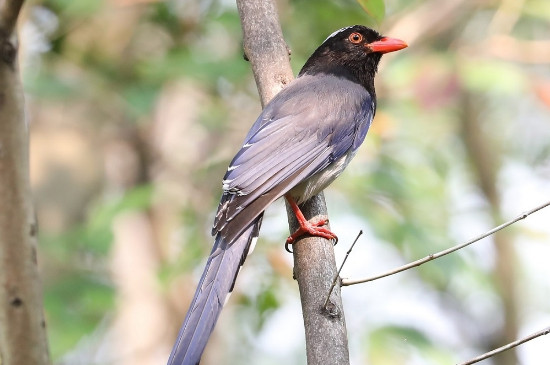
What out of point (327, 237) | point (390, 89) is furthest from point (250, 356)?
point (327, 237)

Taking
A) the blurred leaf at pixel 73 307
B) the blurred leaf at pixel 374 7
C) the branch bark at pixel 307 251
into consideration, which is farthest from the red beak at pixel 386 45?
the blurred leaf at pixel 73 307

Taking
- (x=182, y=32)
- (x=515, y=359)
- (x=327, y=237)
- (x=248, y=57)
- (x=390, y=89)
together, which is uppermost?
(x=182, y=32)

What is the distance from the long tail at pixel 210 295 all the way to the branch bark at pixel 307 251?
244mm

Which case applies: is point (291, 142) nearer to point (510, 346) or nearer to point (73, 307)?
point (73, 307)

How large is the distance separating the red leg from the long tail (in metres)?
0.17

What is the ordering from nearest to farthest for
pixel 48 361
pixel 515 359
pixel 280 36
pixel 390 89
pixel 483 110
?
pixel 48 361 → pixel 280 36 → pixel 390 89 → pixel 515 359 → pixel 483 110

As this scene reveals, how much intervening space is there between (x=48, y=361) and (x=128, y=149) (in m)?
4.95

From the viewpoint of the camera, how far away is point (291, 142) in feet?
13.5

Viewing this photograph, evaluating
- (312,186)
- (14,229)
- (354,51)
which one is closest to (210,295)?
(14,229)

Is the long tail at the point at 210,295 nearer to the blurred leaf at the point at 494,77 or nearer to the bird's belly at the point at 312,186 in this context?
the bird's belly at the point at 312,186

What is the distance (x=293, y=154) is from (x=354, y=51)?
4.15 feet

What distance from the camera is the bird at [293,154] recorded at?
10.5 ft

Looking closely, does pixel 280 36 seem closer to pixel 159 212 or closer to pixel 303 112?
pixel 303 112

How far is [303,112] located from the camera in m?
4.25
